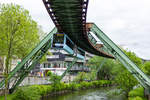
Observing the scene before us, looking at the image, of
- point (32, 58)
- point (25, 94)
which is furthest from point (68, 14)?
point (32, 58)

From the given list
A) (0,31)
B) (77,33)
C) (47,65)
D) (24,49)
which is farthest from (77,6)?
(47,65)

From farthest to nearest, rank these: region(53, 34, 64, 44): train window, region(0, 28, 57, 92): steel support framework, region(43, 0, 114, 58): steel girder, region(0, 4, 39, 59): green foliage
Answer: region(0, 28, 57, 92): steel support framework < region(53, 34, 64, 44): train window < region(0, 4, 39, 59): green foliage < region(43, 0, 114, 58): steel girder

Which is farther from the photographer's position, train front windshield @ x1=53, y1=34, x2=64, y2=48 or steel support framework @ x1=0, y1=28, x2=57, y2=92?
steel support framework @ x1=0, y1=28, x2=57, y2=92

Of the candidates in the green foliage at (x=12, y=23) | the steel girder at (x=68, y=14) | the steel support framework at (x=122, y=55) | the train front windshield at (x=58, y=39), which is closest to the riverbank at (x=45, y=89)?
the green foliage at (x=12, y=23)

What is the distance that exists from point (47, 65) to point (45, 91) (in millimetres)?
37591

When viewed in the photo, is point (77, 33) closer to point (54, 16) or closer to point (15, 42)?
point (54, 16)

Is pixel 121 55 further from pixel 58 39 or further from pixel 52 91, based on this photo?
pixel 52 91

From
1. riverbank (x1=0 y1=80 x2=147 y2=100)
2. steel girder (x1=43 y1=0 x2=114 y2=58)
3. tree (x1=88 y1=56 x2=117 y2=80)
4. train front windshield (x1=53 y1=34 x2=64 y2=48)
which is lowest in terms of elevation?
riverbank (x1=0 y1=80 x2=147 y2=100)

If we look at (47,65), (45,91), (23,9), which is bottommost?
(45,91)

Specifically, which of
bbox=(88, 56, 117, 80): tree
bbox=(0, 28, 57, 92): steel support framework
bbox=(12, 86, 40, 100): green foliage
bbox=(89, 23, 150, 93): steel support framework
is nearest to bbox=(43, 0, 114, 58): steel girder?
bbox=(89, 23, 150, 93): steel support framework

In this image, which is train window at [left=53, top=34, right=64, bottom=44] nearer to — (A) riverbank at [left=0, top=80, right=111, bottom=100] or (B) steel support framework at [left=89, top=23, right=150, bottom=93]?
(B) steel support framework at [left=89, top=23, right=150, bottom=93]

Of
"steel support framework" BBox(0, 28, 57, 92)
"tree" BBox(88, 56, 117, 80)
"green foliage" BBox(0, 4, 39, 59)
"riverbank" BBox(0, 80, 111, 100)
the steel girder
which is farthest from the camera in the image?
"tree" BBox(88, 56, 117, 80)

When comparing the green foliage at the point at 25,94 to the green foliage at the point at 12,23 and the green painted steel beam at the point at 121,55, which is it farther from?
the green painted steel beam at the point at 121,55

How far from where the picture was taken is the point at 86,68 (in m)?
75.5
